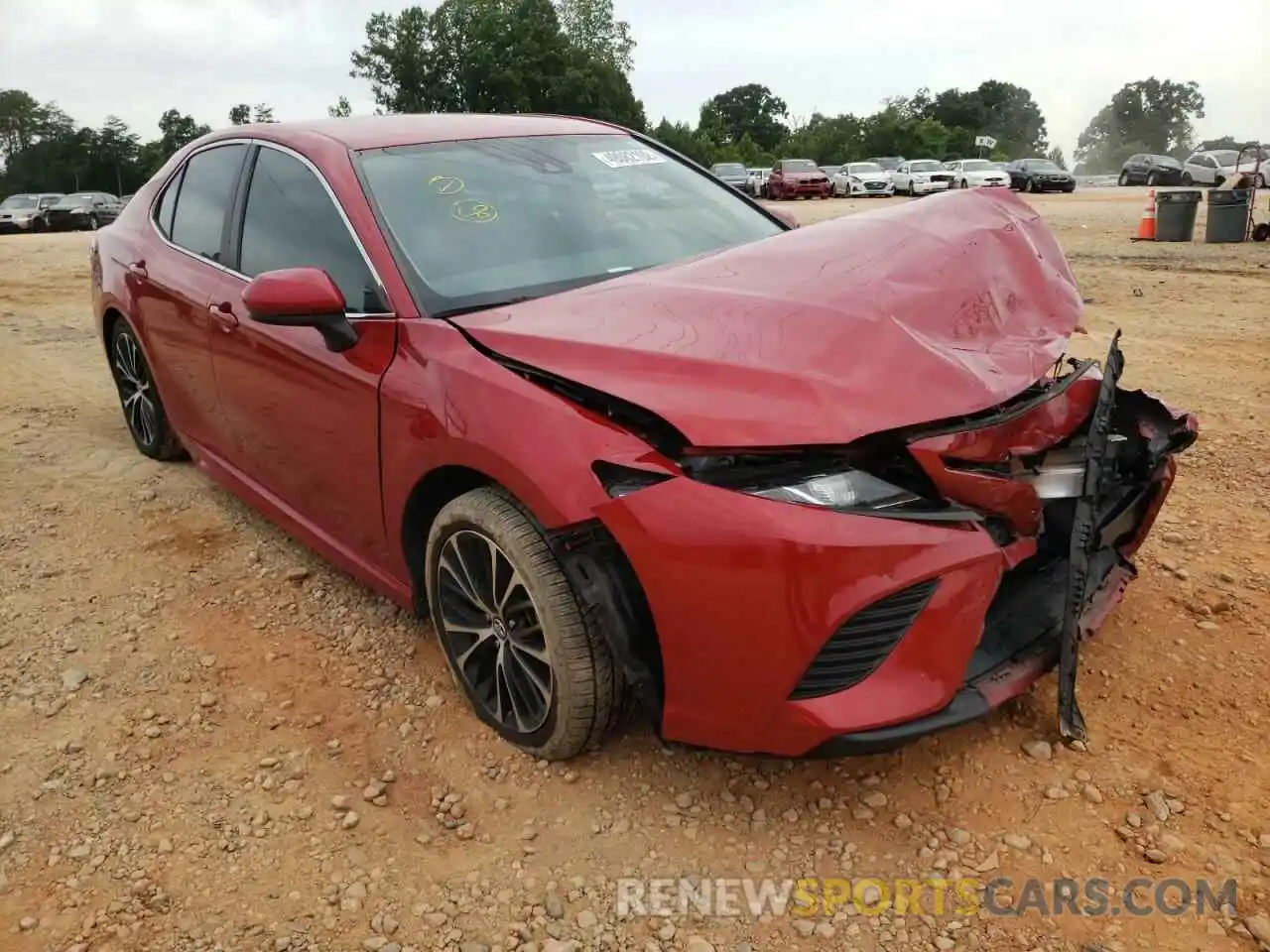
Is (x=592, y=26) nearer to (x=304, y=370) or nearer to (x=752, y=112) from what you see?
(x=752, y=112)

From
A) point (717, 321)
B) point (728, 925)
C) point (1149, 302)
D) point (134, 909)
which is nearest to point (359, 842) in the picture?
point (134, 909)

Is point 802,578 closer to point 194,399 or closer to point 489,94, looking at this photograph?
point 194,399

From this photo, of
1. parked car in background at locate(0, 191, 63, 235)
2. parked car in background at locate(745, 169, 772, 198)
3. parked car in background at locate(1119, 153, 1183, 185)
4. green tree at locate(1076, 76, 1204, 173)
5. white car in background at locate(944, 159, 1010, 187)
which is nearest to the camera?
parked car in background at locate(0, 191, 63, 235)

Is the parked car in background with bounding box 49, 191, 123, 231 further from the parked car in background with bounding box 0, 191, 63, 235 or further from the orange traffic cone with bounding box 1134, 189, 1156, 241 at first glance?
the orange traffic cone with bounding box 1134, 189, 1156, 241

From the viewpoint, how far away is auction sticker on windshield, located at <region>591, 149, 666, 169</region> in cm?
358

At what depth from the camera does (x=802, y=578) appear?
2.00 metres

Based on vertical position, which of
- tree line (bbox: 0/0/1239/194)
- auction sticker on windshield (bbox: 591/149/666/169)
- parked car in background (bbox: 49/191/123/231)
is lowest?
auction sticker on windshield (bbox: 591/149/666/169)

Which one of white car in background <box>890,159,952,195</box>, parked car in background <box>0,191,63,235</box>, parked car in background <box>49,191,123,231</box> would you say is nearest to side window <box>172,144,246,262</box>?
parked car in background <box>49,191,123,231</box>

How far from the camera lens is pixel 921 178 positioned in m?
32.2

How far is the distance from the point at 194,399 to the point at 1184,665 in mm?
3681

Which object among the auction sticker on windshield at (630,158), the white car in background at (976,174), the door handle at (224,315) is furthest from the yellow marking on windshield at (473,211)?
the white car in background at (976,174)

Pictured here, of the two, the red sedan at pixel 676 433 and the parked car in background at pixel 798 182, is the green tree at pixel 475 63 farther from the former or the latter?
the red sedan at pixel 676 433

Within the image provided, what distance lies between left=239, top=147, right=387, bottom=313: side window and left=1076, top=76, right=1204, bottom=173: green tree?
115 m

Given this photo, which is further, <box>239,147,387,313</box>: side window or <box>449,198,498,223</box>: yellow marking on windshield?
<box>449,198,498,223</box>: yellow marking on windshield
